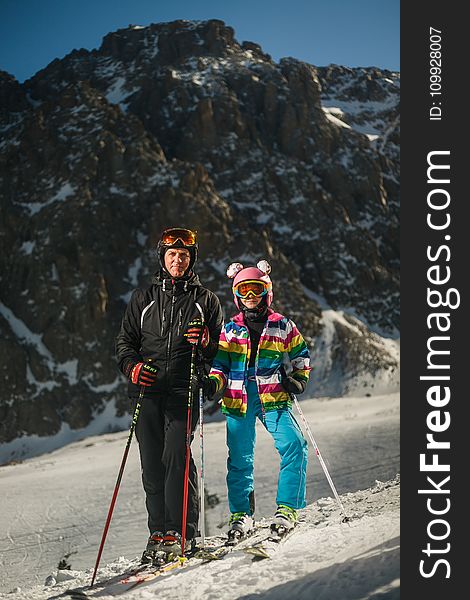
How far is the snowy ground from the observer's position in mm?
3365

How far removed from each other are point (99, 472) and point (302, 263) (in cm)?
5694

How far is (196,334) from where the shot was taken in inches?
177

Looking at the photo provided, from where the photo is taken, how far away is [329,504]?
19.0 feet

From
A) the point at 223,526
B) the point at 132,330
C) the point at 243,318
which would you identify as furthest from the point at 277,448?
the point at 223,526

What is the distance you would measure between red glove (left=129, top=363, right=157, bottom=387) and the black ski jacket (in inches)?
3.6

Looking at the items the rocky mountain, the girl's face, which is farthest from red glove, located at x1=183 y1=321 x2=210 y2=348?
the rocky mountain

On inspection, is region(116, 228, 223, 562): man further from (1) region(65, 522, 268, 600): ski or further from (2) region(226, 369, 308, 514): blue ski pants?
(2) region(226, 369, 308, 514): blue ski pants

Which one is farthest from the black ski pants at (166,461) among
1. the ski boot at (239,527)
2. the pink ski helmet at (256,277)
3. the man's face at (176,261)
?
the pink ski helmet at (256,277)

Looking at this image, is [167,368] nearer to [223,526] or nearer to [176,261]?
[176,261]

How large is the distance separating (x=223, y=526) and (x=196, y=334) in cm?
670

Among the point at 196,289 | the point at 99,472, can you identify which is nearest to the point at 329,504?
the point at 196,289

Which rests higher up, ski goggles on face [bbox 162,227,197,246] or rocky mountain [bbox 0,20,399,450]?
rocky mountain [bbox 0,20,399,450]

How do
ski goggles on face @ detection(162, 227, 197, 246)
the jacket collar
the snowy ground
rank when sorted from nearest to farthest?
the snowy ground → ski goggles on face @ detection(162, 227, 197, 246) → the jacket collar

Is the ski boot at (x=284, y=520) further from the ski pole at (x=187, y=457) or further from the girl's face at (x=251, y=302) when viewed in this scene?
the girl's face at (x=251, y=302)
